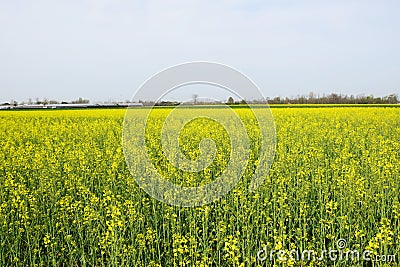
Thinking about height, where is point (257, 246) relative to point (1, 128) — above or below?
below

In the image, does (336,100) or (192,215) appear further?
(336,100)

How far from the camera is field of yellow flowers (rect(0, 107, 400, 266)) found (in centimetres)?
520

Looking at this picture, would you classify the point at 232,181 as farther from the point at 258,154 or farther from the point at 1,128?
the point at 1,128

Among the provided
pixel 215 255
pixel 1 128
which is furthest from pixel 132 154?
pixel 1 128

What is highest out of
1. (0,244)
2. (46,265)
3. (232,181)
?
(232,181)

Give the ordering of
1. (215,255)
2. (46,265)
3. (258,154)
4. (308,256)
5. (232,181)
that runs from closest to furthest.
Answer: (308,256) → (215,255) → (46,265) → (232,181) → (258,154)

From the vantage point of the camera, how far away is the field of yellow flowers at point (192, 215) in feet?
17.1

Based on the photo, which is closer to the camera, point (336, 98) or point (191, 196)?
point (191, 196)

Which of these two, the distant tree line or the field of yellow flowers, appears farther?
the distant tree line

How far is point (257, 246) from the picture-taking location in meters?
5.75

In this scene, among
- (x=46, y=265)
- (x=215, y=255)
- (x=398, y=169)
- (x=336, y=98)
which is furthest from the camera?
(x=336, y=98)

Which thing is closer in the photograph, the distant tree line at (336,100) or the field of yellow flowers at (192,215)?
the field of yellow flowers at (192,215)

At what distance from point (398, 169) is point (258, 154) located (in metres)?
3.51

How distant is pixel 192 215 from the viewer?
6508 millimetres
